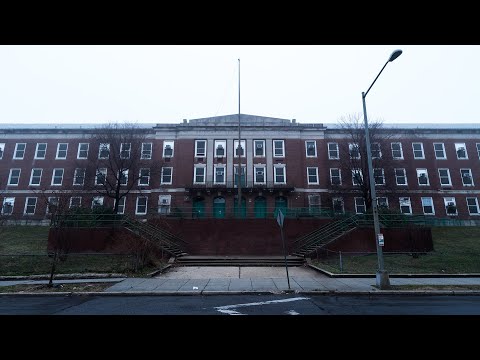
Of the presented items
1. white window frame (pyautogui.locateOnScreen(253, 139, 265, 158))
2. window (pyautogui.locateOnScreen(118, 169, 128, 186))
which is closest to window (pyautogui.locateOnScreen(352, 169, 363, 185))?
white window frame (pyautogui.locateOnScreen(253, 139, 265, 158))

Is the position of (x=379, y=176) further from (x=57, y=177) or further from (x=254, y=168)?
(x=57, y=177)

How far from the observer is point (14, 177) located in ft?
139

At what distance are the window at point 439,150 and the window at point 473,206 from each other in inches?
264

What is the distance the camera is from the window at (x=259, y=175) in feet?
135

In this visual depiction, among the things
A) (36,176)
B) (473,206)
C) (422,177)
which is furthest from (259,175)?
(36,176)

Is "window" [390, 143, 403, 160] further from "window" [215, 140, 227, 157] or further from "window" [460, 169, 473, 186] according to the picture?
"window" [215, 140, 227, 157]

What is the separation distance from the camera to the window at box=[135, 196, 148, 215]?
40.3 metres

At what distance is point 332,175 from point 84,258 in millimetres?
32351

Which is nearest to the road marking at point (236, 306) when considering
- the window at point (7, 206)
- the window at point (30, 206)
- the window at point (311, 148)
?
the window at point (311, 148)

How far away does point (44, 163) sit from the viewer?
141 feet

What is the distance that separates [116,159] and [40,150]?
55.2ft

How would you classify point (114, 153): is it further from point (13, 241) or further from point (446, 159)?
point (446, 159)

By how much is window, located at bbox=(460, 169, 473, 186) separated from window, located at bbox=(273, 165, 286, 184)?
25.0 metres

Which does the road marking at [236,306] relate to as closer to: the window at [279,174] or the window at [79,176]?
the window at [279,174]
